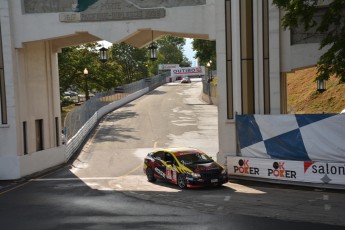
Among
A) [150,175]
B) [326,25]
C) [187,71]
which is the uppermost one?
[326,25]

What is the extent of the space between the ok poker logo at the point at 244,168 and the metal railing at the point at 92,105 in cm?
1450

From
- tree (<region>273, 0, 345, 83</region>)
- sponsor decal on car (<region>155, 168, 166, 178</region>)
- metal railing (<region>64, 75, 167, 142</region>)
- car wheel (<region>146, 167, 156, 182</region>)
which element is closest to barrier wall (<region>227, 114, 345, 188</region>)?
tree (<region>273, 0, 345, 83</region>)

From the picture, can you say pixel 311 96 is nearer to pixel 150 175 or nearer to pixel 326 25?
pixel 150 175

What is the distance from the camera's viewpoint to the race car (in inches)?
785

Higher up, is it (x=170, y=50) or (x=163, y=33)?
(x=170, y=50)

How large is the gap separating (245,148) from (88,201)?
748 centimetres

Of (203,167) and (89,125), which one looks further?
(89,125)

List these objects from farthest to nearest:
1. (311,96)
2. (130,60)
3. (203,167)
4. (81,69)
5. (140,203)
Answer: (130,60) < (81,69) < (311,96) < (203,167) < (140,203)

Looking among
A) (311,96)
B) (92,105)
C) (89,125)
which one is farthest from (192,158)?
(92,105)

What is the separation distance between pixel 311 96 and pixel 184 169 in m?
24.7

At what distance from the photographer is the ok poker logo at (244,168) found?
2133cm

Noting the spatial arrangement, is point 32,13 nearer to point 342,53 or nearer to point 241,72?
point 241,72

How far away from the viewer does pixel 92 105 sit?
46.4 meters

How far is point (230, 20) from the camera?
22.6m
